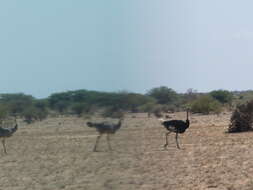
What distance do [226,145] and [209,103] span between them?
79.3 ft

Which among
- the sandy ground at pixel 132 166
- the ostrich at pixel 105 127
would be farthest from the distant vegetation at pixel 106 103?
the sandy ground at pixel 132 166

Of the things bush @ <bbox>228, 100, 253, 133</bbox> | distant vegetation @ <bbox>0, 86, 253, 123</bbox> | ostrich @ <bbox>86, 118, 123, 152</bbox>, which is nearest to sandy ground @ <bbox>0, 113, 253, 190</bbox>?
ostrich @ <bbox>86, 118, 123, 152</bbox>

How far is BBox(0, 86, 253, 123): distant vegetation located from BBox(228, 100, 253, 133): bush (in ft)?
5.85

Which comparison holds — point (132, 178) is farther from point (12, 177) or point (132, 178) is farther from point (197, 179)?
point (12, 177)

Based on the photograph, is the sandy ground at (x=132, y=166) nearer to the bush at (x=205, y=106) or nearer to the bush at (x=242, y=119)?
the bush at (x=242, y=119)

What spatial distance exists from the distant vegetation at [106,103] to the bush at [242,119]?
70.1 inches

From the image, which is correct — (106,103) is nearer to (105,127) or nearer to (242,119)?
(105,127)

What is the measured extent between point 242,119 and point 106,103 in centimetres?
1468

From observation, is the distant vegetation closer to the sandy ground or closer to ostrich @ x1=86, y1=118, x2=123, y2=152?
ostrich @ x1=86, y1=118, x2=123, y2=152

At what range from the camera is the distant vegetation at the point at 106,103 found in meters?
9.09

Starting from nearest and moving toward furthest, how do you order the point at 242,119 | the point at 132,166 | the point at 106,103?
the point at 106,103
the point at 132,166
the point at 242,119

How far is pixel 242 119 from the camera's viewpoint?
23.0m

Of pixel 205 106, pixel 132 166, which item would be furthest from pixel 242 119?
pixel 205 106

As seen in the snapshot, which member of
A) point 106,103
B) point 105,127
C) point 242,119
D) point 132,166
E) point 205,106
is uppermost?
point 205,106
